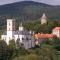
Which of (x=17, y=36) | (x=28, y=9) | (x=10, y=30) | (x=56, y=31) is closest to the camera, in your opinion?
(x=17, y=36)

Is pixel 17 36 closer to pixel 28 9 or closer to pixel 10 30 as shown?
pixel 10 30

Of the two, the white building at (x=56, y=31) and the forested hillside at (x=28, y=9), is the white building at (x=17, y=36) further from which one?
the forested hillside at (x=28, y=9)

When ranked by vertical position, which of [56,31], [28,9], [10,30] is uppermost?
[28,9]

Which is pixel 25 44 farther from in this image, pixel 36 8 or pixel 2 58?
pixel 36 8

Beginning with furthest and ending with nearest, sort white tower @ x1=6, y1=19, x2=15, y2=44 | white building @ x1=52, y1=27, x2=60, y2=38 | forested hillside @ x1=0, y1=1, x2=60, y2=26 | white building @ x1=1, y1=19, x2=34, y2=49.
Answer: forested hillside @ x1=0, y1=1, x2=60, y2=26 → white building @ x1=52, y1=27, x2=60, y2=38 → white tower @ x1=6, y1=19, x2=15, y2=44 → white building @ x1=1, y1=19, x2=34, y2=49

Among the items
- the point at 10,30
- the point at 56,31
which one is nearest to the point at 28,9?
the point at 56,31

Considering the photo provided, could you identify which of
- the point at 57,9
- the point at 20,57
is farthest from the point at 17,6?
the point at 20,57

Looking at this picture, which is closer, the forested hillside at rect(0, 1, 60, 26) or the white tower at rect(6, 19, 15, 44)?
the white tower at rect(6, 19, 15, 44)

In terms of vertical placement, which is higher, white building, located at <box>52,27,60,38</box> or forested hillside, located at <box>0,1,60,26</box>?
forested hillside, located at <box>0,1,60,26</box>

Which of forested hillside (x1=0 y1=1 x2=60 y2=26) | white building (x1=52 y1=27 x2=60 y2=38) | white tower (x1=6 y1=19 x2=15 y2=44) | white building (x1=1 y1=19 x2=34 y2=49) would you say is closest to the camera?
white building (x1=1 y1=19 x2=34 y2=49)

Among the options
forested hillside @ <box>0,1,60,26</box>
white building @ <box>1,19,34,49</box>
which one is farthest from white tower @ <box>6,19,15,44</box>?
forested hillside @ <box>0,1,60,26</box>

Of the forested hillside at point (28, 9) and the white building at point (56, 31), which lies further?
the forested hillside at point (28, 9)

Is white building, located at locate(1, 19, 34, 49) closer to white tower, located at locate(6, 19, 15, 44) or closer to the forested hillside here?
white tower, located at locate(6, 19, 15, 44)

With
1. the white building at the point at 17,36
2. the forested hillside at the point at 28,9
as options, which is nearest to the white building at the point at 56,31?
the white building at the point at 17,36
